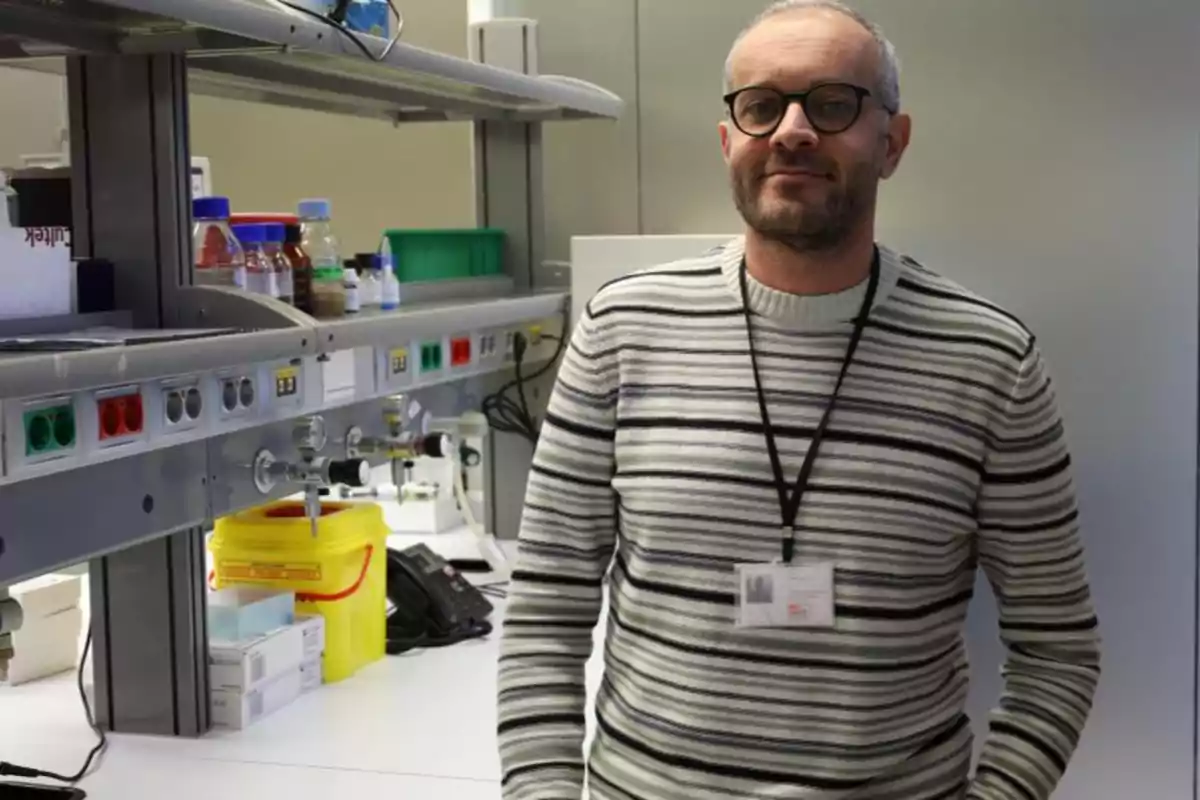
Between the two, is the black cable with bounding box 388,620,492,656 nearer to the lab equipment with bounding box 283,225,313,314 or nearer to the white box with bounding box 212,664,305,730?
the white box with bounding box 212,664,305,730

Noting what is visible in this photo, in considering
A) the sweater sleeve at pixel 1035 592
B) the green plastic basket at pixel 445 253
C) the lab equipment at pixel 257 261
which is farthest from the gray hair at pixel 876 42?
the green plastic basket at pixel 445 253

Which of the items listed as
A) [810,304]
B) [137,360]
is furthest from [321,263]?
[810,304]

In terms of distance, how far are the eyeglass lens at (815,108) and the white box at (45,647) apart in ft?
4.80

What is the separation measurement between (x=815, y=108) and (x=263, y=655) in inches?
47.2

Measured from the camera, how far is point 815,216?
1258 mm

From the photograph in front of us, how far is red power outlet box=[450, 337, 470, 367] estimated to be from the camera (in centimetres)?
263

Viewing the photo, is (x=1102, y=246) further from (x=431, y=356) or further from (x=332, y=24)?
(x=332, y=24)

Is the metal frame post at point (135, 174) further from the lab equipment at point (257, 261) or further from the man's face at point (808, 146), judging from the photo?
the man's face at point (808, 146)

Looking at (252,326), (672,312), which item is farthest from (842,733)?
(252,326)

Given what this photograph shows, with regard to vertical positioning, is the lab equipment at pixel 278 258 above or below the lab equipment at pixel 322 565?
above

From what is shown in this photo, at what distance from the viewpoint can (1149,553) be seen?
262 centimetres

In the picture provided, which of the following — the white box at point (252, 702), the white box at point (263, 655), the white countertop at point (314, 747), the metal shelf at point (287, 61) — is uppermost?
the metal shelf at point (287, 61)

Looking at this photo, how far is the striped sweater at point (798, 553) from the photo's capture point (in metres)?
1.25

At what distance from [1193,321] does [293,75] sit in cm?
163
